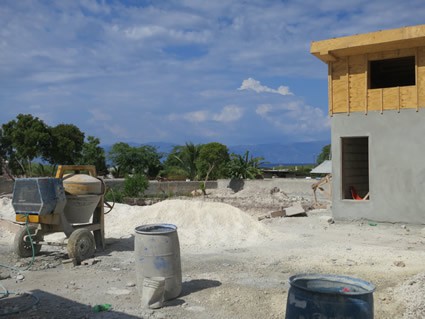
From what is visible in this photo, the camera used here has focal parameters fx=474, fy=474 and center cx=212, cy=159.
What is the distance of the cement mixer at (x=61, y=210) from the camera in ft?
31.4

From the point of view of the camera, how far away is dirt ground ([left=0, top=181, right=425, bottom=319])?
6613 mm

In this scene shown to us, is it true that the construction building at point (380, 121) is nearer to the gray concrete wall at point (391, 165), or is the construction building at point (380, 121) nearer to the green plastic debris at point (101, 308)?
the gray concrete wall at point (391, 165)

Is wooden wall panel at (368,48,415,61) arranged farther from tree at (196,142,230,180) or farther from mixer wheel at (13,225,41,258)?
tree at (196,142,230,180)

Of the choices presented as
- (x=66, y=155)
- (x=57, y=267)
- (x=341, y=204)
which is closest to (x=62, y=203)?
(x=57, y=267)

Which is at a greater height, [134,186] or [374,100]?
[374,100]

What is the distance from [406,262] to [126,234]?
7.63 metres

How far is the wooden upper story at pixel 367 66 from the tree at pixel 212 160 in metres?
20.2

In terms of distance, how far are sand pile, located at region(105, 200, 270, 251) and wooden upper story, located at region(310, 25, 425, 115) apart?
17.3 feet

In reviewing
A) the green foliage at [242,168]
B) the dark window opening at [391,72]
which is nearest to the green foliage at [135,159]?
the green foliage at [242,168]

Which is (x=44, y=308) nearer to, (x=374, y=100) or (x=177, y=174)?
(x=374, y=100)

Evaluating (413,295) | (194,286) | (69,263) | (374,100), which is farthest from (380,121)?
(69,263)

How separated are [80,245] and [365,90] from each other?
1052cm

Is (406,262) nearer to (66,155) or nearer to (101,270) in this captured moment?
(101,270)

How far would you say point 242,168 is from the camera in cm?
3406
